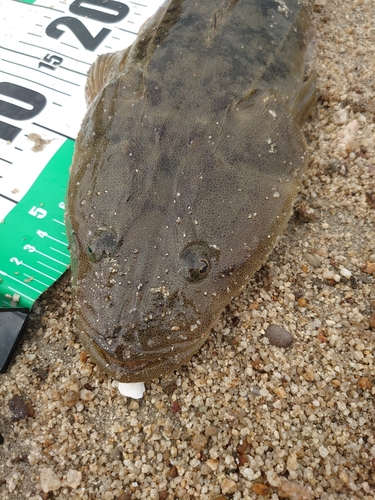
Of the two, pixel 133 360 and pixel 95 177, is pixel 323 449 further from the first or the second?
pixel 95 177

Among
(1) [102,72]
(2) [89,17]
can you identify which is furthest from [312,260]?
(2) [89,17]

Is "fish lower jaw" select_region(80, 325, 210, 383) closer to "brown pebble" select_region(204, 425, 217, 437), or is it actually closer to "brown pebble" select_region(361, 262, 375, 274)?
"brown pebble" select_region(204, 425, 217, 437)

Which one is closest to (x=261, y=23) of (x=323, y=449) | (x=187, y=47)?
(x=187, y=47)

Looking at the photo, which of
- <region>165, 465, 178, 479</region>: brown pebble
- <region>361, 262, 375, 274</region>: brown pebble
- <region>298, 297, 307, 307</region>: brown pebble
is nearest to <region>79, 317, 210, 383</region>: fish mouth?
<region>165, 465, 178, 479</region>: brown pebble

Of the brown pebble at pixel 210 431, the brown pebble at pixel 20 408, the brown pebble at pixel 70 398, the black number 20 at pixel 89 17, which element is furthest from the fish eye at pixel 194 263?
the black number 20 at pixel 89 17

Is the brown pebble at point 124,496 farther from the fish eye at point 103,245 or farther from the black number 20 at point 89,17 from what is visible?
A: the black number 20 at point 89,17

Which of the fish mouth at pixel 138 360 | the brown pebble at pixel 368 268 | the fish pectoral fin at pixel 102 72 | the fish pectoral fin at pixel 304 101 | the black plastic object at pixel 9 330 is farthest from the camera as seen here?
the fish pectoral fin at pixel 102 72

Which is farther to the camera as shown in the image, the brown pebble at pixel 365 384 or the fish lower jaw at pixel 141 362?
the brown pebble at pixel 365 384
